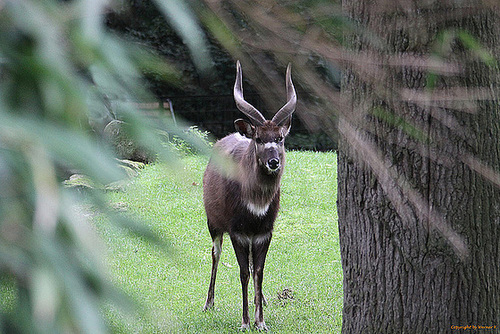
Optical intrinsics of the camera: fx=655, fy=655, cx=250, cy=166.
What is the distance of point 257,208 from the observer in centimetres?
692

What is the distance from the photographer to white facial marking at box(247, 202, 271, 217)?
6918 mm

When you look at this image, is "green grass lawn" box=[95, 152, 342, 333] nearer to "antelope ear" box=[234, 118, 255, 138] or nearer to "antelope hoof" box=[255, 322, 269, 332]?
"antelope hoof" box=[255, 322, 269, 332]

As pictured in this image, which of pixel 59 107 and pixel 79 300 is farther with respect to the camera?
pixel 59 107

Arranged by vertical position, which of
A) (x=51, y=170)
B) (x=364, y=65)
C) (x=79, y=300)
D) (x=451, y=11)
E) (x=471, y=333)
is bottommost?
(x=471, y=333)

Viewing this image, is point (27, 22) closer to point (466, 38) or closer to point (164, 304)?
point (466, 38)

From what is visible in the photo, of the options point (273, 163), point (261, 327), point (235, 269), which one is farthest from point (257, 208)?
point (235, 269)

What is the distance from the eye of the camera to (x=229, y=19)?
4.07 feet

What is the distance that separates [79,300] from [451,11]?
105 cm

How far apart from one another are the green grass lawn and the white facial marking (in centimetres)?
88

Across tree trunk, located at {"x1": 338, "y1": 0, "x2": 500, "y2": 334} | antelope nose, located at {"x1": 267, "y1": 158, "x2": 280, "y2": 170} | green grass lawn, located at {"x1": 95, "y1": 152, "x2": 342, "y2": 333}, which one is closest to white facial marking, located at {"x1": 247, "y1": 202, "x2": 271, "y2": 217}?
antelope nose, located at {"x1": 267, "y1": 158, "x2": 280, "y2": 170}

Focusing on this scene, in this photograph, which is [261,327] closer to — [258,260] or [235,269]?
[258,260]

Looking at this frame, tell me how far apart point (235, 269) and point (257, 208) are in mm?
2929

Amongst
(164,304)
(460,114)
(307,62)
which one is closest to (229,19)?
(307,62)

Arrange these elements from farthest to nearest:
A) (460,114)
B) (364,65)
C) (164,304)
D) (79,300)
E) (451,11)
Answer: (164,304)
(460,114)
(451,11)
(364,65)
(79,300)
